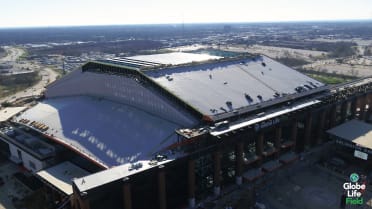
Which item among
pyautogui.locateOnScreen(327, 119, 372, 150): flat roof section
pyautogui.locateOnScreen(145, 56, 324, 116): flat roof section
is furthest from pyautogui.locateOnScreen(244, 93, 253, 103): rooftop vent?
pyautogui.locateOnScreen(327, 119, 372, 150): flat roof section

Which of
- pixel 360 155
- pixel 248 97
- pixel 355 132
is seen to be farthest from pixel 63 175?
pixel 355 132

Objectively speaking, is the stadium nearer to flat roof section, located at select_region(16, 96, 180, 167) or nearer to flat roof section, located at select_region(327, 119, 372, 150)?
flat roof section, located at select_region(16, 96, 180, 167)

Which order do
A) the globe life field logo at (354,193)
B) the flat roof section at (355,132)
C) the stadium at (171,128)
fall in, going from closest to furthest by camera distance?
the stadium at (171,128), the globe life field logo at (354,193), the flat roof section at (355,132)

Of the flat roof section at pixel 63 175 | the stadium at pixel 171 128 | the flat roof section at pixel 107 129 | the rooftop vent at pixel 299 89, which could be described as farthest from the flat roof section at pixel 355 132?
the flat roof section at pixel 63 175

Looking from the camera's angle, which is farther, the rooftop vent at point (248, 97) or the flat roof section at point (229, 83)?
the rooftop vent at point (248, 97)

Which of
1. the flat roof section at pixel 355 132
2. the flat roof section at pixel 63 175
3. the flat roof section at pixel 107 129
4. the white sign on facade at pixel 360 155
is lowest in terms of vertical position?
the white sign on facade at pixel 360 155

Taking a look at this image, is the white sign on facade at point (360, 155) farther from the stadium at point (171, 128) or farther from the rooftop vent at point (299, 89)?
the rooftop vent at point (299, 89)
